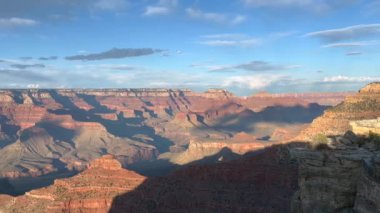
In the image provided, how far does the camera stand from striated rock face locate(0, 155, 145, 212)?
79.6 metres

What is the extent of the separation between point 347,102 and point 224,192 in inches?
1640

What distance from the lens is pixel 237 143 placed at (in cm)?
19425

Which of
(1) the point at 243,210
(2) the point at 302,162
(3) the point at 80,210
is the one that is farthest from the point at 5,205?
(2) the point at 302,162

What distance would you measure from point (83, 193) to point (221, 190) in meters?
21.2

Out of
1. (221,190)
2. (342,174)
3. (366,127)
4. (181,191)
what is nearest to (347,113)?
(221,190)

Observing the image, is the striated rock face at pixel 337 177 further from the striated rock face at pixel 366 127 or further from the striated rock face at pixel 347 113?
the striated rock face at pixel 347 113

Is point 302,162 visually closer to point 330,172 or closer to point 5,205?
point 330,172

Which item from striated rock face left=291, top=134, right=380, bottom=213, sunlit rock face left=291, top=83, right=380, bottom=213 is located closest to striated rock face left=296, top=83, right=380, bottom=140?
sunlit rock face left=291, top=83, right=380, bottom=213

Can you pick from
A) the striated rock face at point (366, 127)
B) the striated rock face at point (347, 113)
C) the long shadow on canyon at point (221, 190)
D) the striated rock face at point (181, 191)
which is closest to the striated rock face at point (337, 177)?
the striated rock face at point (366, 127)

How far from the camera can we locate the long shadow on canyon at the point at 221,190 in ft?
245

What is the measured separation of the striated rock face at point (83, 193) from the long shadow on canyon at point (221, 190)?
1.94 m

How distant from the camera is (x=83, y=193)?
8200cm

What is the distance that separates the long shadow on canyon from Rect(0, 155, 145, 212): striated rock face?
194 cm

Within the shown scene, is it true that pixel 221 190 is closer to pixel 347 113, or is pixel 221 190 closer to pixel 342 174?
pixel 347 113
